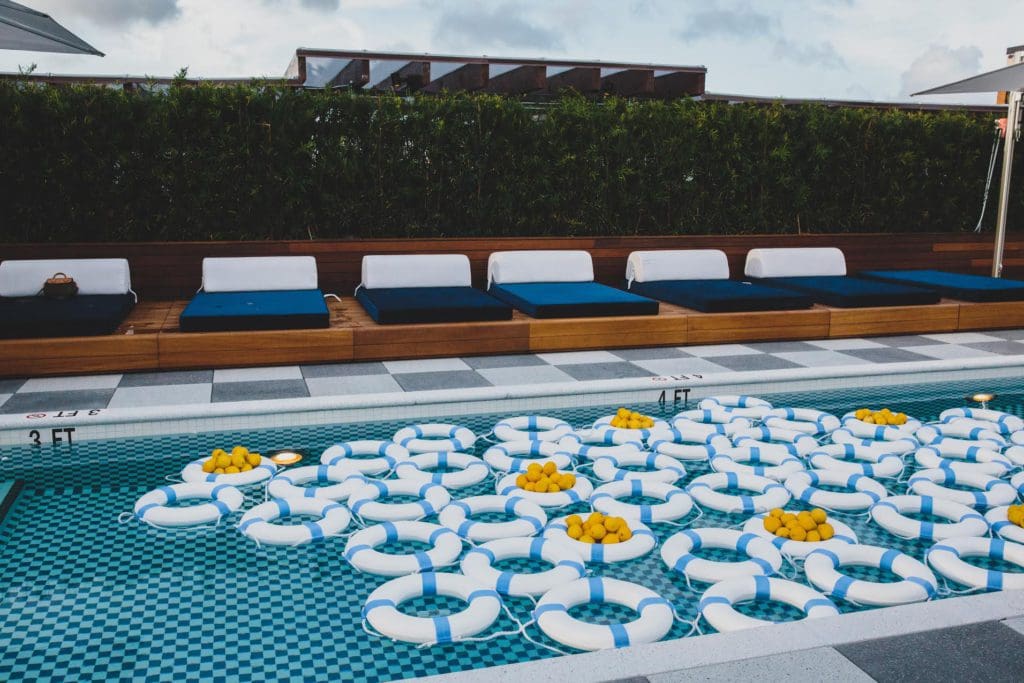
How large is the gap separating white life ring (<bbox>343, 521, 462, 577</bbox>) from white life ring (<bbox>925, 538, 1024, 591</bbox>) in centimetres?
167

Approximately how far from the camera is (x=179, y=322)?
568 centimetres

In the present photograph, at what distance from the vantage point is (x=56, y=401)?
4598 millimetres

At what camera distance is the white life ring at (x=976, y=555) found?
2.79m

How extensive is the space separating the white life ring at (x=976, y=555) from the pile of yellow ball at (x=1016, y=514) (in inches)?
8.4

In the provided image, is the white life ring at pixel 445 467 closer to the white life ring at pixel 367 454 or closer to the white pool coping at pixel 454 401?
the white life ring at pixel 367 454

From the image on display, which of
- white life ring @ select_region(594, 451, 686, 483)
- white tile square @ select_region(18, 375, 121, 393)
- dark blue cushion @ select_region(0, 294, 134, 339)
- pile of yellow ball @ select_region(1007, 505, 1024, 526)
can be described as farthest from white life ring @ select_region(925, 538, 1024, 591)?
dark blue cushion @ select_region(0, 294, 134, 339)

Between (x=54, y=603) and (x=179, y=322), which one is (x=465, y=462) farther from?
Answer: (x=179, y=322)

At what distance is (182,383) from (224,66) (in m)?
6.06

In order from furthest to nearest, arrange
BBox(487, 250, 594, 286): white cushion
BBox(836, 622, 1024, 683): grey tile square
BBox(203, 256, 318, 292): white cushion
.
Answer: BBox(487, 250, 594, 286): white cushion → BBox(203, 256, 318, 292): white cushion → BBox(836, 622, 1024, 683): grey tile square

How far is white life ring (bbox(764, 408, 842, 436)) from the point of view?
4426 millimetres

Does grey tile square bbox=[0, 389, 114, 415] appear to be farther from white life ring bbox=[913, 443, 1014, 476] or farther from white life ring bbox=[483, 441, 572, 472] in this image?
white life ring bbox=[913, 443, 1014, 476]

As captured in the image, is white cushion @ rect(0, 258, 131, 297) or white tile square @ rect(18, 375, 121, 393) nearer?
white tile square @ rect(18, 375, 121, 393)

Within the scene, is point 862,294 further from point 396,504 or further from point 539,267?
point 396,504

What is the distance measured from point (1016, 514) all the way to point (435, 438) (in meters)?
2.52
